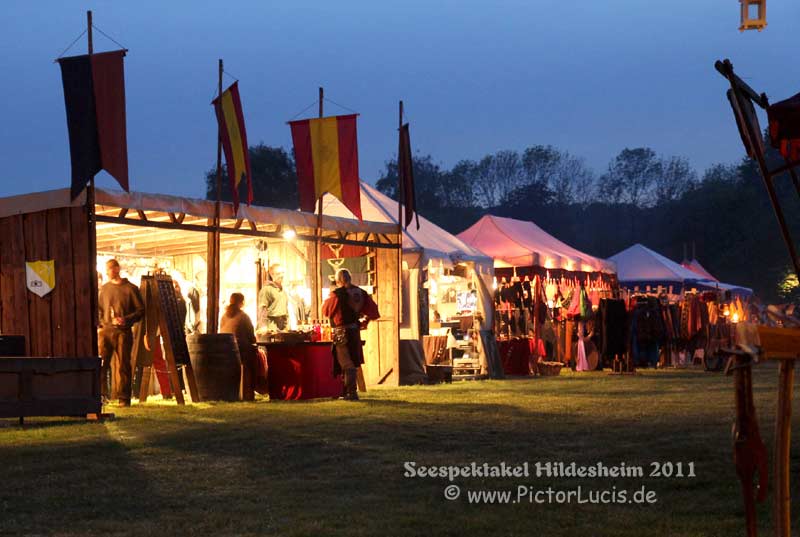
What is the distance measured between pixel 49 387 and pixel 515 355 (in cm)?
1200

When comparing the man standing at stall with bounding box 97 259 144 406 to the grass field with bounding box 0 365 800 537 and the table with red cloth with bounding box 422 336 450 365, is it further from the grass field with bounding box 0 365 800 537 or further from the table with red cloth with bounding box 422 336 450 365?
the table with red cloth with bounding box 422 336 450 365

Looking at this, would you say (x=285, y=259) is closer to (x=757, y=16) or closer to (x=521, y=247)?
(x=521, y=247)

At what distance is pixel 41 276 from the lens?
13750 millimetres

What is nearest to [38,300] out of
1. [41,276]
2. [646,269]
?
[41,276]

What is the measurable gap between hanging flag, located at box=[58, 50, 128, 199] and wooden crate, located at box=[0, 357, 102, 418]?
1986mm

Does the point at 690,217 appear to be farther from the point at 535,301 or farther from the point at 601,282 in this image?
the point at 535,301

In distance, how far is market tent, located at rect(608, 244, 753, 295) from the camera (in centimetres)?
3372

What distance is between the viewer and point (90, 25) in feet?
42.4

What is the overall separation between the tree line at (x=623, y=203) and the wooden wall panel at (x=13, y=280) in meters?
49.2

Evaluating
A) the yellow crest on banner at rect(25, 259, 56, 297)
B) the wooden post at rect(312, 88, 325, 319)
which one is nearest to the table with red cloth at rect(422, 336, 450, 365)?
the wooden post at rect(312, 88, 325, 319)

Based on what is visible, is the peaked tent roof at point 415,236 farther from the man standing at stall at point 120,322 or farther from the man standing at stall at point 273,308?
the man standing at stall at point 120,322

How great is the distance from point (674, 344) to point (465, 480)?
17.9m

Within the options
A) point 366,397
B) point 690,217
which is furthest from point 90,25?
point 690,217

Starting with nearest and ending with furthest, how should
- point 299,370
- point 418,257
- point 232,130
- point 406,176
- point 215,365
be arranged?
point 215,365 → point 299,370 → point 232,130 → point 406,176 → point 418,257
